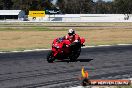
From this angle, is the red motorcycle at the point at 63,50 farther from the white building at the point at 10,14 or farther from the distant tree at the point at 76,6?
the distant tree at the point at 76,6

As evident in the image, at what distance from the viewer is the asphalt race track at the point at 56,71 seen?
462 inches

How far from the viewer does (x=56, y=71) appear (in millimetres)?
14273

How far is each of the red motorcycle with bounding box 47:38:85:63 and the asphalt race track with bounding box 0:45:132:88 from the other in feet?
0.84

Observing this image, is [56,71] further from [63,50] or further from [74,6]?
[74,6]

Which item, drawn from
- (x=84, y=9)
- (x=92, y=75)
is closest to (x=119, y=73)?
(x=92, y=75)

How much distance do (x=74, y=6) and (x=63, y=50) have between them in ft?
492

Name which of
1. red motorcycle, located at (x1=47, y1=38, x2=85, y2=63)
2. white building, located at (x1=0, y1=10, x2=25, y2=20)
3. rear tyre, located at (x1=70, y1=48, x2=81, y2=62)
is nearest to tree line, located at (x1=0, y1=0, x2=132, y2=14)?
white building, located at (x1=0, y1=10, x2=25, y2=20)

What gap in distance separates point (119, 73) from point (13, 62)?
4977mm

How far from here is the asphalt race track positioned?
1173 cm

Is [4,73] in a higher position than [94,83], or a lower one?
lower

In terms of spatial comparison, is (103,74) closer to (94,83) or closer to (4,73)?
(4,73)

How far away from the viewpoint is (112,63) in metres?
16.9

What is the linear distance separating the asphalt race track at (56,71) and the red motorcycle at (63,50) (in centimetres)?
26

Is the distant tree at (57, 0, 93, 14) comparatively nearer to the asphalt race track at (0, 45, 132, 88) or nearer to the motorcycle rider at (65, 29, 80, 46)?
the asphalt race track at (0, 45, 132, 88)
